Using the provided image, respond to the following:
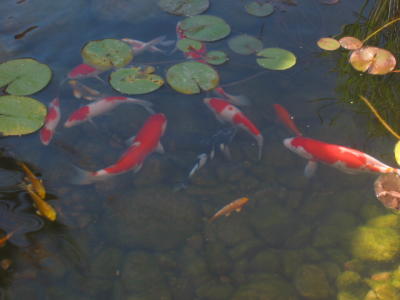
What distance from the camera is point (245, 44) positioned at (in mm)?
4109

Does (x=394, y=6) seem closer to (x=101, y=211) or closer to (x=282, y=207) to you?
(x=282, y=207)

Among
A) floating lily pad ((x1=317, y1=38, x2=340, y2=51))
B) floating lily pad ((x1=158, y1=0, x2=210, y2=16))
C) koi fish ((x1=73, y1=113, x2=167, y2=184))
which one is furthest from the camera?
floating lily pad ((x1=158, y1=0, x2=210, y2=16))

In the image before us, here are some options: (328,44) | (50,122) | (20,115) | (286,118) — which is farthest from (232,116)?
(20,115)

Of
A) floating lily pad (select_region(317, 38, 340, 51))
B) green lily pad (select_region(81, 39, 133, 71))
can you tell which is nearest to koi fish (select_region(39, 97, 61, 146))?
green lily pad (select_region(81, 39, 133, 71))

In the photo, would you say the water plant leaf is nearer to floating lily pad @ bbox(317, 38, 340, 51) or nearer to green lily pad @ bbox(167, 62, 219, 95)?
green lily pad @ bbox(167, 62, 219, 95)

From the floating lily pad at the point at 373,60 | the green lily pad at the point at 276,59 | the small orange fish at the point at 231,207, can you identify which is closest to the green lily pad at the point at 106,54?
the green lily pad at the point at 276,59

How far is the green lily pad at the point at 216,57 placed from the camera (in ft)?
13.0

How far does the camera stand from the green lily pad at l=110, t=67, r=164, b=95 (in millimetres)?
3602

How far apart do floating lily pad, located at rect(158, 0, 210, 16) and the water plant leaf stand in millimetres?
621

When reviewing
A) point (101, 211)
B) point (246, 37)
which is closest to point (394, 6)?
A: point (246, 37)

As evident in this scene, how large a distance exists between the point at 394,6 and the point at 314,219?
2.52m

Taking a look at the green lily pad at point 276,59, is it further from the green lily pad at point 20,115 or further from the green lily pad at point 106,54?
the green lily pad at point 20,115

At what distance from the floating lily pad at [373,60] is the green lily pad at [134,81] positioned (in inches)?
72.3

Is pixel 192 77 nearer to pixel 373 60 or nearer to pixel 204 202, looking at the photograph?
pixel 204 202
